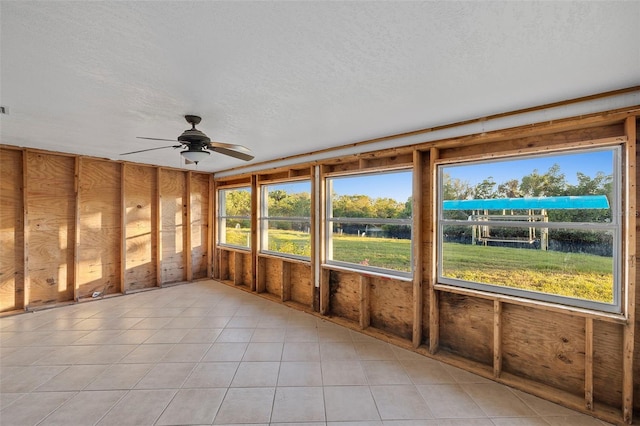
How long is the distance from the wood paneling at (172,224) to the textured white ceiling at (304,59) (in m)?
2.88

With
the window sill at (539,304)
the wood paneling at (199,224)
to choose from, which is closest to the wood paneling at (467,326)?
the window sill at (539,304)

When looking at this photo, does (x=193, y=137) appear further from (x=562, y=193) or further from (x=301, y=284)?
(x=562, y=193)

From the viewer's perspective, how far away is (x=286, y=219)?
4.73 meters

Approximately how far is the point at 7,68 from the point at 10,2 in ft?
2.61

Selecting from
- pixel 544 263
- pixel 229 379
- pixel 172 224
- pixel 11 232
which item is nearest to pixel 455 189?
pixel 544 263

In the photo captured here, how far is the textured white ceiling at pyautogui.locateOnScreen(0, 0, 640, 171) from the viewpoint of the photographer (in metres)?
1.19

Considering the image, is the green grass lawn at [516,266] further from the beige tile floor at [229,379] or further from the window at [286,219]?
the window at [286,219]

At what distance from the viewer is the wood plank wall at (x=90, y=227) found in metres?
3.89

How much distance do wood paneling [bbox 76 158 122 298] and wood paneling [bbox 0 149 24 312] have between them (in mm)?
654

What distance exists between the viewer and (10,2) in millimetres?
1122

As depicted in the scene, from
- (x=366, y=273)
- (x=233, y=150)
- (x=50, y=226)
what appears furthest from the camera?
(x=50, y=226)

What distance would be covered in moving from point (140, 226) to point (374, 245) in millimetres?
4616

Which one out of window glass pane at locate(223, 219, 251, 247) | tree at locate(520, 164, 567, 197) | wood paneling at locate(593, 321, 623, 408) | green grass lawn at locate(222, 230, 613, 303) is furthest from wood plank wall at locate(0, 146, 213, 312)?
wood paneling at locate(593, 321, 623, 408)

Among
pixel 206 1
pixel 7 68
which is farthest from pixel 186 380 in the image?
pixel 206 1
